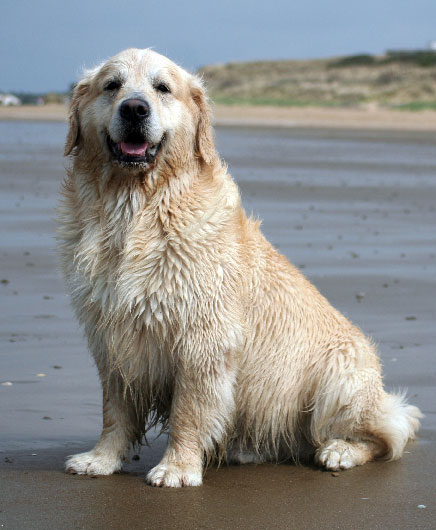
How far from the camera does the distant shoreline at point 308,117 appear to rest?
125ft

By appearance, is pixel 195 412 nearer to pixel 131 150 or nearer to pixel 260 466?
pixel 260 466

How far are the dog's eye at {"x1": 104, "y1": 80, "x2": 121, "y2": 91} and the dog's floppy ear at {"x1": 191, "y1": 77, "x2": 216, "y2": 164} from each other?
45 centimetres

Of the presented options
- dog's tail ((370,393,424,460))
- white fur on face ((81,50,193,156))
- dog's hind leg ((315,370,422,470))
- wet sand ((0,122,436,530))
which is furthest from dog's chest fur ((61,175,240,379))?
dog's tail ((370,393,424,460))

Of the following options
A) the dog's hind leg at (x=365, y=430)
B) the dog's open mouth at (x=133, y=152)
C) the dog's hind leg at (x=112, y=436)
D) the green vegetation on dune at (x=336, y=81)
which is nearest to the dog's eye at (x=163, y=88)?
the dog's open mouth at (x=133, y=152)

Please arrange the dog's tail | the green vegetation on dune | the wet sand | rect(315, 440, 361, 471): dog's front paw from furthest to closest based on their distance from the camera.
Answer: the green vegetation on dune, the dog's tail, rect(315, 440, 361, 471): dog's front paw, the wet sand

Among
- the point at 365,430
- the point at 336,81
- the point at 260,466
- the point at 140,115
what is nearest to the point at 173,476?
the point at 260,466

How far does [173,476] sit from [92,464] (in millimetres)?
451

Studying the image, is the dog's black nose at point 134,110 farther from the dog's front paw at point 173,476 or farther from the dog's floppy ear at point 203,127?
the dog's front paw at point 173,476

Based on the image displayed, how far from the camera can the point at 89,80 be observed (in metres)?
5.06

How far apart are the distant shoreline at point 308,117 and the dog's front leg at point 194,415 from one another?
31419 millimetres

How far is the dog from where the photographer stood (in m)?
4.71

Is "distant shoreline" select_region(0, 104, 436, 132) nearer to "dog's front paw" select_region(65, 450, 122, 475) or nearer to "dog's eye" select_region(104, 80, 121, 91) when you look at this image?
"dog's eye" select_region(104, 80, 121, 91)

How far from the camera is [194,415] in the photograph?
478 centimetres

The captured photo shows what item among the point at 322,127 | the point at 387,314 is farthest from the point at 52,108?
the point at 387,314
